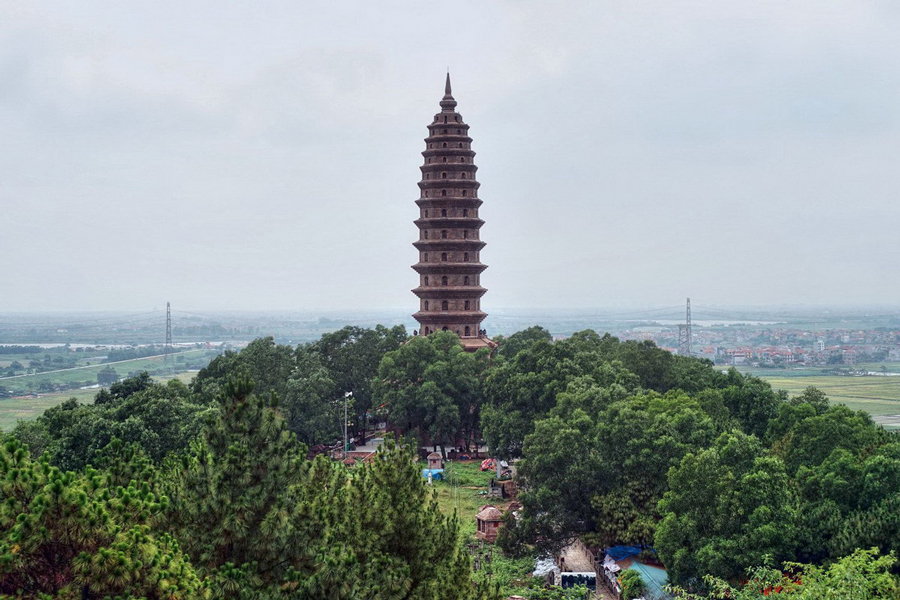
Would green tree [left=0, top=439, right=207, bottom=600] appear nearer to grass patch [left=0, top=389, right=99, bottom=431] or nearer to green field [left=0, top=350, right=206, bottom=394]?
grass patch [left=0, top=389, right=99, bottom=431]

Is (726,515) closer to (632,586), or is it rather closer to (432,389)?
(632,586)

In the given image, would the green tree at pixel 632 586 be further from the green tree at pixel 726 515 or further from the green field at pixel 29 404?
the green field at pixel 29 404

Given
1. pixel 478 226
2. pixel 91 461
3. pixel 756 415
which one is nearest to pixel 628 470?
pixel 756 415

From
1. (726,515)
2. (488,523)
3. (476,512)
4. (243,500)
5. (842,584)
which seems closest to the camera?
(243,500)

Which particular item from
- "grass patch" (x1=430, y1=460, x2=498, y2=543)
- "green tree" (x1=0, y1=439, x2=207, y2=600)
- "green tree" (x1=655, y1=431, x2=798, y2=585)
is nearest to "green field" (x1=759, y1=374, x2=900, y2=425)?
"grass patch" (x1=430, y1=460, x2=498, y2=543)

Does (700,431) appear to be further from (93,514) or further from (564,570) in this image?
(93,514)

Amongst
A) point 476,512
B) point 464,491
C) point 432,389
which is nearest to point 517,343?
point 432,389

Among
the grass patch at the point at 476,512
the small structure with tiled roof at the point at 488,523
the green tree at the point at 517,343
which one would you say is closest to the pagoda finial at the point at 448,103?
the green tree at the point at 517,343
